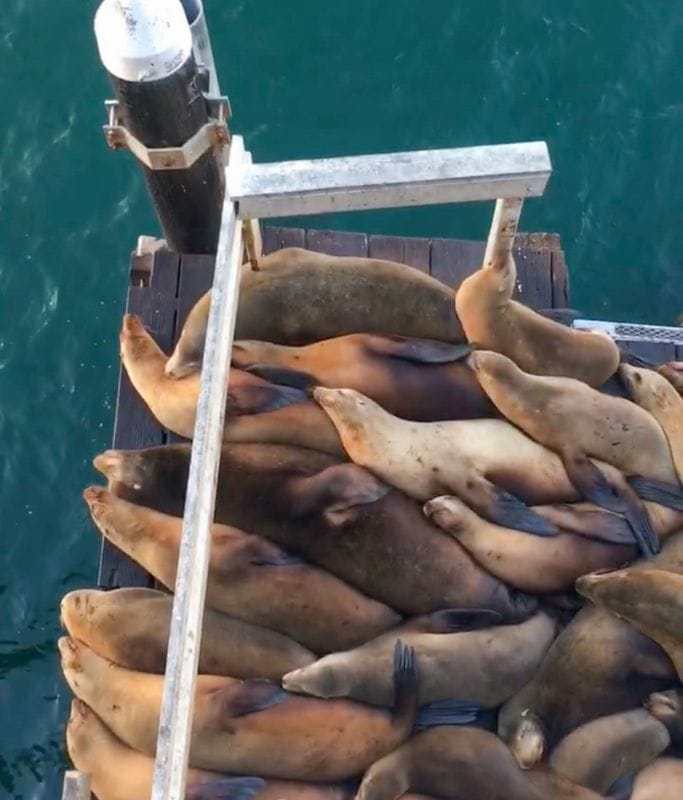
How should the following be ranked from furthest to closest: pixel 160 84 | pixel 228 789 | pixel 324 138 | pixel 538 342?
pixel 324 138
pixel 538 342
pixel 160 84
pixel 228 789

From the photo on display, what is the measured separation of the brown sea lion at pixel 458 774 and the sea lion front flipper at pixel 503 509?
1098 millimetres

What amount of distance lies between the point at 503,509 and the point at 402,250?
205 centimetres

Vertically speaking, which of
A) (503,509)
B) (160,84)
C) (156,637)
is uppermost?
(160,84)

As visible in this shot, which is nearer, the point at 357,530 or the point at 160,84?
the point at 357,530

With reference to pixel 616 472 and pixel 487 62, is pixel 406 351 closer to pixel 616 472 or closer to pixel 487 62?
pixel 616 472

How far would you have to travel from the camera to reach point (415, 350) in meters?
5.45

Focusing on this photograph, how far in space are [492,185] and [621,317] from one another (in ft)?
14.0

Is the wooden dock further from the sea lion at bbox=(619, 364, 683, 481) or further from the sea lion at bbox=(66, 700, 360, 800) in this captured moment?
the sea lion at bbox=(66, 700, 360, 800)

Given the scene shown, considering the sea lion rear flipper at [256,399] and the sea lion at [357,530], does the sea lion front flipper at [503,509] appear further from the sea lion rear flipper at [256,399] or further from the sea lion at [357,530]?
the sea lion rear flipper at [256,399]

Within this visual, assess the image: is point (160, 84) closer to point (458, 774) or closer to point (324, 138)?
point (458, 774)

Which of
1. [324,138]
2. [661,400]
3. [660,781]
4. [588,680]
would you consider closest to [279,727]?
[588,680]

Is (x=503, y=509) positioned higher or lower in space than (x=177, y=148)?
lower

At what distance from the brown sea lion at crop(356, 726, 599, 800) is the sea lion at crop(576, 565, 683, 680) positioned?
0.81 m

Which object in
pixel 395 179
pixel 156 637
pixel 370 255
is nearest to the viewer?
pixel 395 179
